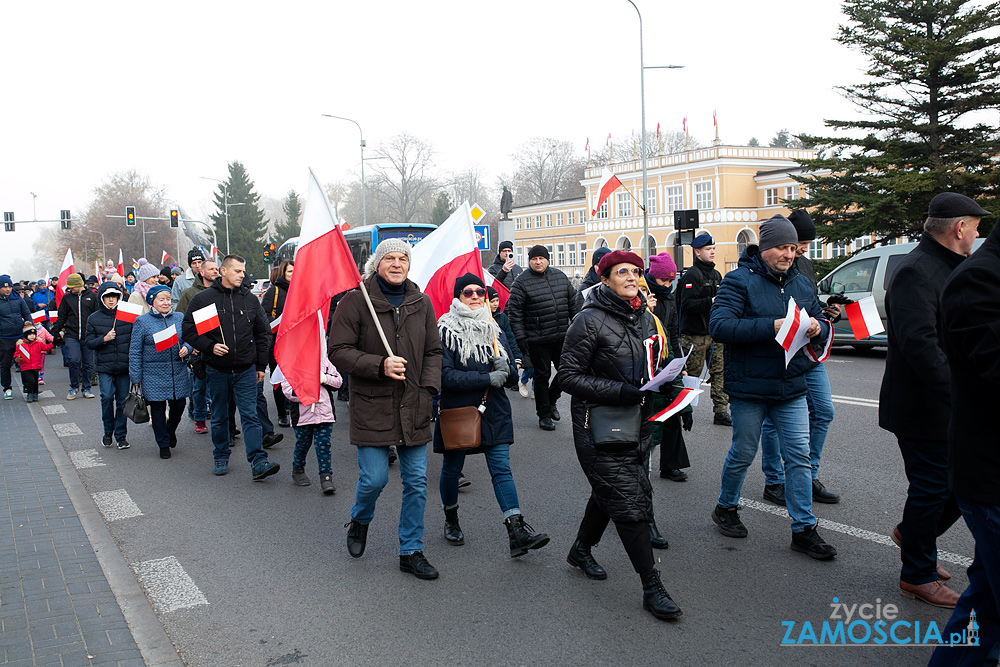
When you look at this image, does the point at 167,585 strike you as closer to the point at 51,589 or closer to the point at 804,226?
the point at 51,589

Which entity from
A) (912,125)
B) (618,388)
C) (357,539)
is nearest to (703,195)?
(912,125)

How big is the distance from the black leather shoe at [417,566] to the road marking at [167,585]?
1.20 metres

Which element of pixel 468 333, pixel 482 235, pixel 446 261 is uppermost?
pixel 482 235

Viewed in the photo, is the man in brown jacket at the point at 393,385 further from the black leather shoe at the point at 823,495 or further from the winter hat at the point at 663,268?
the winter hat at the point at 663,268

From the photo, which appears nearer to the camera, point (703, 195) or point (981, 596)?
point (981, 596)

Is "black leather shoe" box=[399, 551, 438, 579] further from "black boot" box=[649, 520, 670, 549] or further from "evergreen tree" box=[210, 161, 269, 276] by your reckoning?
"evergreen tree" box=[210, 161, 269, 276]

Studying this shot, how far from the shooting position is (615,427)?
4293 mm

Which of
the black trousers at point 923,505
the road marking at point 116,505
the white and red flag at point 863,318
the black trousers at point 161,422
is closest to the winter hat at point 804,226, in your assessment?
the white and red flag at point 863,318

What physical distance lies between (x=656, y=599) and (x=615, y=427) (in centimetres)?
93

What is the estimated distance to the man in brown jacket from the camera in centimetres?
492

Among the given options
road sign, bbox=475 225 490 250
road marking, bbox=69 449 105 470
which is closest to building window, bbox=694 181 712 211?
road sign, bbox=475 225 490 250

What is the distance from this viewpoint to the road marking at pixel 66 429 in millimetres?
10164

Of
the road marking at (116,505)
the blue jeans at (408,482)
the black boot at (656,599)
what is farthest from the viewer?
the road marking at (116,505)

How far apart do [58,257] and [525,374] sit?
93218 mm
